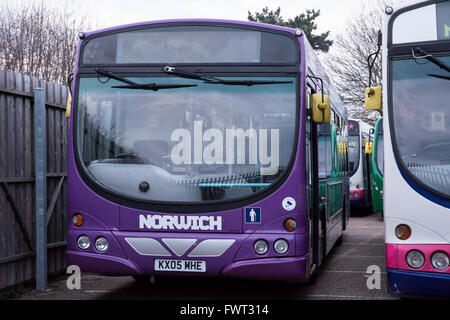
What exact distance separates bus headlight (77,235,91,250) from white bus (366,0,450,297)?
2957mm

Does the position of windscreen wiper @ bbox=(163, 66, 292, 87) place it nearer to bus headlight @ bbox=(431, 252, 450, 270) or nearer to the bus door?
the bus door

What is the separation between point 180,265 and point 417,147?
98.9 inches

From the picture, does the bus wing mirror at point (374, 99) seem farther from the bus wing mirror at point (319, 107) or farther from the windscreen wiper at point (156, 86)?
Answer: the windscreen wiper at point (156, 86)

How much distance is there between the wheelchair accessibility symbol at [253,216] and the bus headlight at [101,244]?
1.44 metres

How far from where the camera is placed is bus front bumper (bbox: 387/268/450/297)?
5973mm

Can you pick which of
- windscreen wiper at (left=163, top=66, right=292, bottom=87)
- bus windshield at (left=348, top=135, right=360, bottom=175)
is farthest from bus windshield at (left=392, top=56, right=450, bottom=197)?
bus windshield at (left=348, top=135, right=360, bottom=175)

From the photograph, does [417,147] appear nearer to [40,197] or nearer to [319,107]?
[319,107]

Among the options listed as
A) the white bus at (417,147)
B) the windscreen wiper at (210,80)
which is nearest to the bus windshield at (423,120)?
the white bus at (417,147)

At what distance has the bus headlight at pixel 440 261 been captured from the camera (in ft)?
19.7

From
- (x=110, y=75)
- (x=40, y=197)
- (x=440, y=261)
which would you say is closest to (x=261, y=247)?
(x=440, y=261)

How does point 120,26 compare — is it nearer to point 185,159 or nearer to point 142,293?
point 185,159

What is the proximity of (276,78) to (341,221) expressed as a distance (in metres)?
5.99

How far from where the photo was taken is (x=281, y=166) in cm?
700
